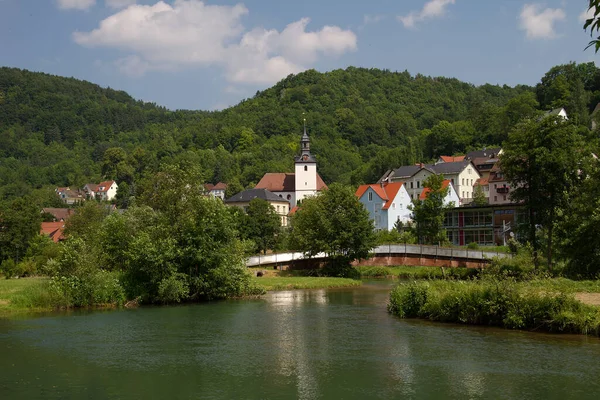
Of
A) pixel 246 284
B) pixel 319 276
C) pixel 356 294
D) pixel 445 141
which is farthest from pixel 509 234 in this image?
pixel 445 141

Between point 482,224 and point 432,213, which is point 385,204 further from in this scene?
point 432,213

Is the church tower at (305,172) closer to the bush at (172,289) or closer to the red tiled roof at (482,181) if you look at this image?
the red tiled roof at (482,181)

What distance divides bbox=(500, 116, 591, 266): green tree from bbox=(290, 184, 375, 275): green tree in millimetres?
17188

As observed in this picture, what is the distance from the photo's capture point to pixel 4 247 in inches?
2633

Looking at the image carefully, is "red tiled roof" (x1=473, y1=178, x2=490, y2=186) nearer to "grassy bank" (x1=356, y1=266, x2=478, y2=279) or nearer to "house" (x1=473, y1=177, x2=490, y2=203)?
"house" (x1=473, y1=177, x2=490, y2=203)

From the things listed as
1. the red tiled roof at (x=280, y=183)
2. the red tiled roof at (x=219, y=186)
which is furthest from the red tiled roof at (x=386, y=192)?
the red tiled roof at (x=219, y=186)

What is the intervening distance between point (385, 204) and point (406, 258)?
106 feet

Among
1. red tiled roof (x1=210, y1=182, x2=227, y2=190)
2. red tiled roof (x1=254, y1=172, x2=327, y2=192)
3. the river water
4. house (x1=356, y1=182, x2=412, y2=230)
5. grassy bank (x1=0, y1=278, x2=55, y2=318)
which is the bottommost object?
the river water

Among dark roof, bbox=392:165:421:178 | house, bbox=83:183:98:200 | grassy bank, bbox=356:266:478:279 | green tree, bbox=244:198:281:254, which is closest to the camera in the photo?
grassy bank, bbox=356:266:478:279

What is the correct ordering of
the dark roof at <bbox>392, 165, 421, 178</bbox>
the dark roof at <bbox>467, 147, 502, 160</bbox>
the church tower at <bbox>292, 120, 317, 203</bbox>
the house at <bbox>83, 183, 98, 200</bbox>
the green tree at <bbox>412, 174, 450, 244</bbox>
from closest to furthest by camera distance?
1. the green tree at <bbox>412, 174, 450, 244</bbox>
2. the dark roof at <bbox>392, 165, 421, 178</bbox>
3. the dark roof at <bbox>467, 147, 502, 160</bbox>
4. the church tower at <bbox>292, 120, 317, 203</bbox>
5. the house at <bbox>83, 183, 98, 200</bbox>

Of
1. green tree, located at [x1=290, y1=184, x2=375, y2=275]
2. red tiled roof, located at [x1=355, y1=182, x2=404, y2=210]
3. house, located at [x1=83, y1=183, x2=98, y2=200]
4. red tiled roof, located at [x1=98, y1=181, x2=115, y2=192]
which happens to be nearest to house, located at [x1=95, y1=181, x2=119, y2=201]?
red tiled roof, located at [x1=98, y1=181, x2=115, y2=192]

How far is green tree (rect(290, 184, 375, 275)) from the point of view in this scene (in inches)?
2336

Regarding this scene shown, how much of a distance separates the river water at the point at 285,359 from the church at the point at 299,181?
90.4 m

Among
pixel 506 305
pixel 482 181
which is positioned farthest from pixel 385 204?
pixel 506 305
